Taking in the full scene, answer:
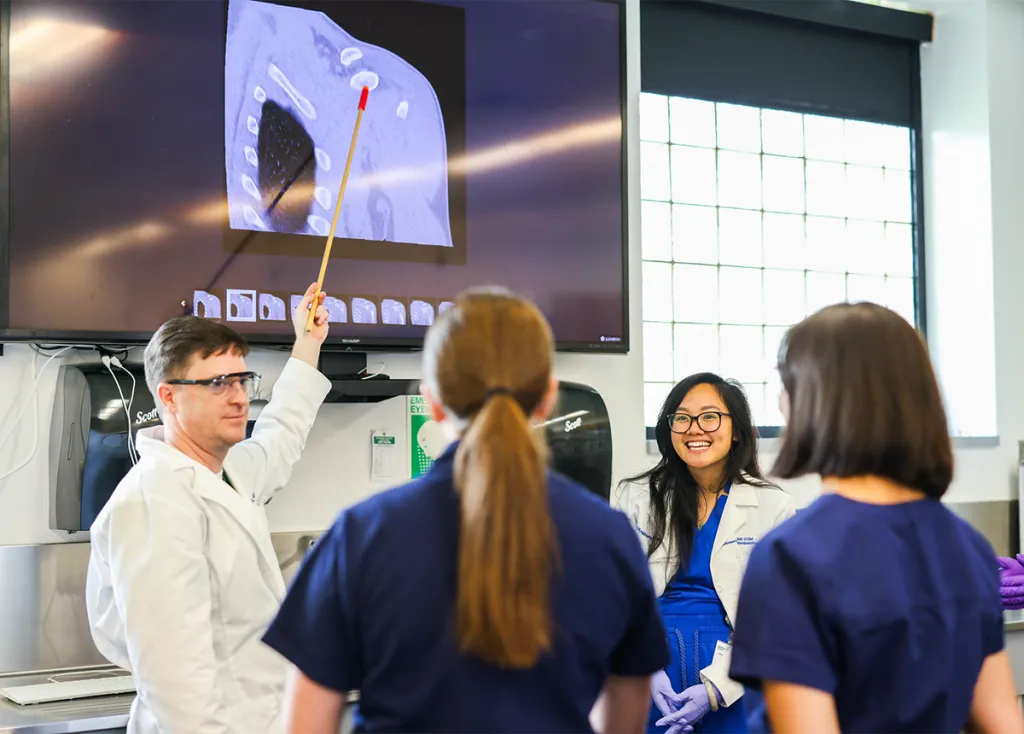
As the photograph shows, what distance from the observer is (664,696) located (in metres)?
2.36

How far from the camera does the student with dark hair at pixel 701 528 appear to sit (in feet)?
7.73

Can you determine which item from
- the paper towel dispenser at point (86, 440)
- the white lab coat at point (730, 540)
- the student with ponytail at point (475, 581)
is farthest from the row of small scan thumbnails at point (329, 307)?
the student with ponytail at point (475, 581)

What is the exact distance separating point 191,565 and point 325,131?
1260mm

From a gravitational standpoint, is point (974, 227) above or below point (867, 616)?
above

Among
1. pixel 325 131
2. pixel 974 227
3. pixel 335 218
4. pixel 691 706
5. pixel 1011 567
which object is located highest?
pixel 325 131

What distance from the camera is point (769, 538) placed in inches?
50.3

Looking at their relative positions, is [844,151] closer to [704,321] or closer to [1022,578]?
[704,321]

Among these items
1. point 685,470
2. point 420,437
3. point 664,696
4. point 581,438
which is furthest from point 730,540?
point 420,437

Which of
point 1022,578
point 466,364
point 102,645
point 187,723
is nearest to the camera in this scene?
point 466,364

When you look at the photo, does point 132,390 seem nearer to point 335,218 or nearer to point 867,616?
point 335,218

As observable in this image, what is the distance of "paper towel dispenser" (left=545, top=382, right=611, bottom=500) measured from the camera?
2842 mm

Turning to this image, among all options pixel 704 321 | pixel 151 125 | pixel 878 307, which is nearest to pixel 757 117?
pixel 704 321

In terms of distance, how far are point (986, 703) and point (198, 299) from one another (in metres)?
1.86

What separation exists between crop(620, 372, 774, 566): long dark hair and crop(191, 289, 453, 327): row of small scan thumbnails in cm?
66
